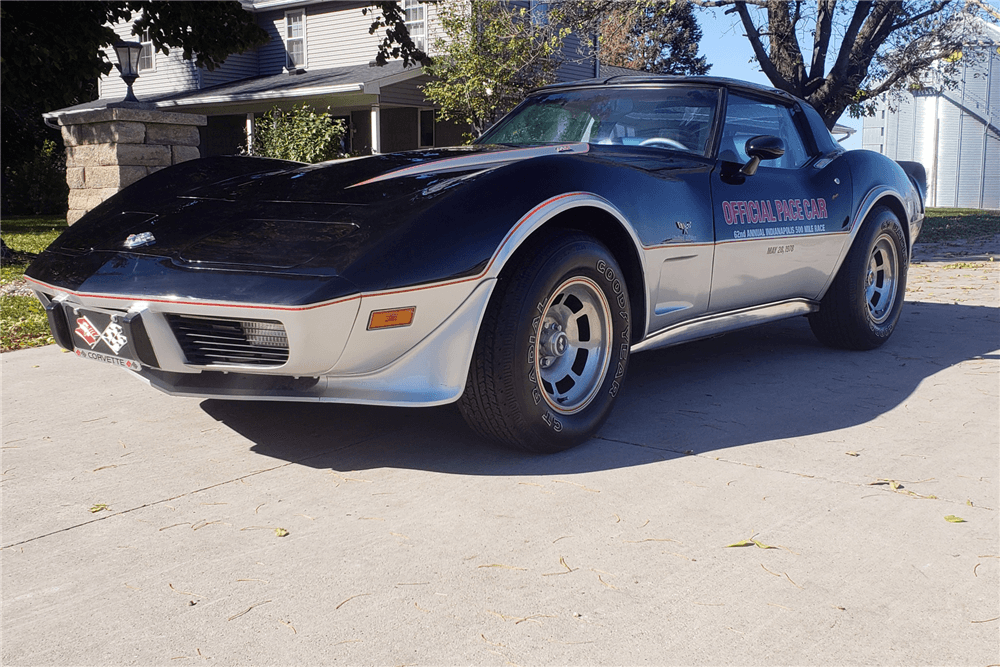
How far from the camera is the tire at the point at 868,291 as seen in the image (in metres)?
5.11

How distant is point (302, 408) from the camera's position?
4020 mm

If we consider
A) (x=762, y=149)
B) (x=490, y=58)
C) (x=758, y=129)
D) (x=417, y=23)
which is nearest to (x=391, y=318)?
(x=762, y=149)

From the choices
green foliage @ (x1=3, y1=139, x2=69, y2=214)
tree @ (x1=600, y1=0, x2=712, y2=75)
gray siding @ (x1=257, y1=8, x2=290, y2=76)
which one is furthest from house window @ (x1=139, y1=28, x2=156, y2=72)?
tree @ (x1=600, y1=0, x2=712, y2=75)

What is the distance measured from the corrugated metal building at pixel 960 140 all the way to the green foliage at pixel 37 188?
23587mm

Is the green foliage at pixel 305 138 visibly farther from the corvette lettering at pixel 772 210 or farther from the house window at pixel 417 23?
the corvette lettering at pixel 772 210

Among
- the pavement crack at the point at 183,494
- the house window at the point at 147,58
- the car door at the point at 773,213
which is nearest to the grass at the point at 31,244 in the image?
the pavement crack at the point at 183,494

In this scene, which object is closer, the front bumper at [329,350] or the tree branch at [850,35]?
the front bumper at [329,350]

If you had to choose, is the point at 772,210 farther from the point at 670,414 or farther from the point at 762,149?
the point at 670,414

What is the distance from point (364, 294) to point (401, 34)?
10.9 metres

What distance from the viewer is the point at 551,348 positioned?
344 centimetres

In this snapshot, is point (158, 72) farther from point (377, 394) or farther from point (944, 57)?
point (377, 394)

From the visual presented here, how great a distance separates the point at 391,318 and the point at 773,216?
7.60 feet

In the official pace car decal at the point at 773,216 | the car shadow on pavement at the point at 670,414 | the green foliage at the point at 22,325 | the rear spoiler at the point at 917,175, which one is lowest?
the car shadow on pavement at the point at 670,414

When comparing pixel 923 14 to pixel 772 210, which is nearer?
pixel 772 210
